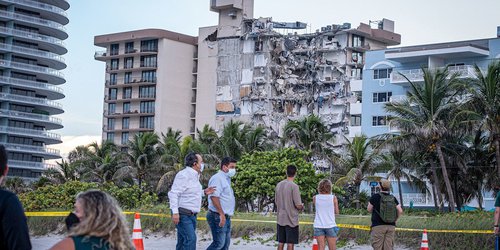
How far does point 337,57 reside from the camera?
10725 centimetres

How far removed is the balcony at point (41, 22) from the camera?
106 metres

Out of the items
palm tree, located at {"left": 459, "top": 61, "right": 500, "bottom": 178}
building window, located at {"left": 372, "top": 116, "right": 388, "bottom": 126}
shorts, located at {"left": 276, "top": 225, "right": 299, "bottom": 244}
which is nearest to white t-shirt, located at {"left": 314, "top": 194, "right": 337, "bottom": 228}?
shorts, located at {"left": 276, "top": 225, "right": 299, "bottom": 244}

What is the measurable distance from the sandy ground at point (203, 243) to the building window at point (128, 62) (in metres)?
92.7

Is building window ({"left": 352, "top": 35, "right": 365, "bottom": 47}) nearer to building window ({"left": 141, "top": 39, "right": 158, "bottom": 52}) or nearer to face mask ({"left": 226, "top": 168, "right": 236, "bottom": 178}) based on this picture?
building window ({"left": 141, "top": 39, "right": 158, "bottom": 52})

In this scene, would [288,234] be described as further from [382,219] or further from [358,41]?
[358,41]

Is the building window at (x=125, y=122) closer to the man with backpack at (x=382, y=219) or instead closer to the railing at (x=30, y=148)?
the railing at (x=30, y=148)

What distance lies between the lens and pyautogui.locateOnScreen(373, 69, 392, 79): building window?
85.6 meters

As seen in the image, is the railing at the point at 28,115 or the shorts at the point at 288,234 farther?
the railing at the point at 28,115

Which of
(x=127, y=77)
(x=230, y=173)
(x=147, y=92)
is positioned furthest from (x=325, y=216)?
(x=127, y=77)

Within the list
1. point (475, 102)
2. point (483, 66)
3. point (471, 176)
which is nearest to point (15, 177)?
point (483, 66)

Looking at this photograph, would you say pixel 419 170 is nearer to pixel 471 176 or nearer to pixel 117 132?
pixel 471 176

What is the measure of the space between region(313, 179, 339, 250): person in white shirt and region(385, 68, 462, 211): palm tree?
32.3 metres

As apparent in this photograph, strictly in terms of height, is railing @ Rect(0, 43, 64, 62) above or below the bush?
above

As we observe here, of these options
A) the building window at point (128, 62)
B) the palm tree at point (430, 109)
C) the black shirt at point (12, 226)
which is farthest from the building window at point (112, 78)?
the black shirt at point (12, 226)
